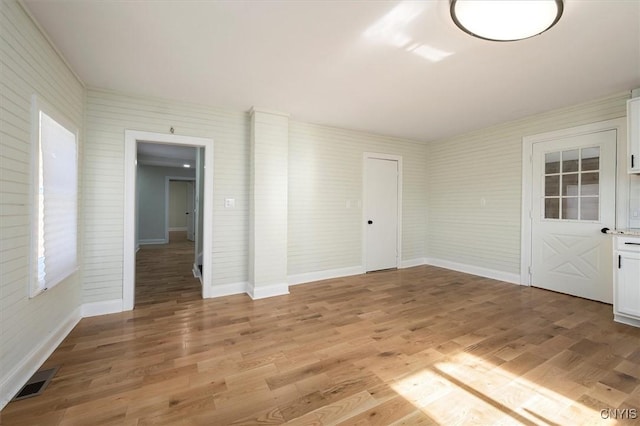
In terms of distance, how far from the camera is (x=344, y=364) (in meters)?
2.16

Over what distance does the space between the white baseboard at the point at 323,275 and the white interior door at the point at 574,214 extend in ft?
9.05

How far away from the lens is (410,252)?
18.7 feet

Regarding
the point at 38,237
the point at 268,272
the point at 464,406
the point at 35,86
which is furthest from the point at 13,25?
the point at 464,406

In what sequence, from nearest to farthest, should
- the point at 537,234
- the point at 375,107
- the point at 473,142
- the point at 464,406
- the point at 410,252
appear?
the point at 464,406 → the point at 375,107 → the point at 537,234 → the point at 473,142 → the point at 410,252

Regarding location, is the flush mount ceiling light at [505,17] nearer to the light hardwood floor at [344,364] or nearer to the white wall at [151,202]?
the light hardwood floor at [344,364]

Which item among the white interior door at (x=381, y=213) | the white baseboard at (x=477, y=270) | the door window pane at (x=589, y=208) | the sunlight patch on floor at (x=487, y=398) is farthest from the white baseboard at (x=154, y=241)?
the door window pane at (x=589, y=208)

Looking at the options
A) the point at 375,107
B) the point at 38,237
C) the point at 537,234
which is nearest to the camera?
the point at 38,237

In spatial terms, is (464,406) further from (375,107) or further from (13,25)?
(13,25)

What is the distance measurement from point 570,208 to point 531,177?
2.18 feet

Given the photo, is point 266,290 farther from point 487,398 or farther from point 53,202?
point 487,398

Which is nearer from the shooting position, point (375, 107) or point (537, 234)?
point (375, 107)

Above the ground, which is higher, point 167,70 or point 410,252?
point 167,70

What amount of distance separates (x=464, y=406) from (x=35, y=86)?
3.81 meters

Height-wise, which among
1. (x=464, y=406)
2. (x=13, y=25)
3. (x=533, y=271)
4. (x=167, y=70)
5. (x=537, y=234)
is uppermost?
(x=167, y=70)
